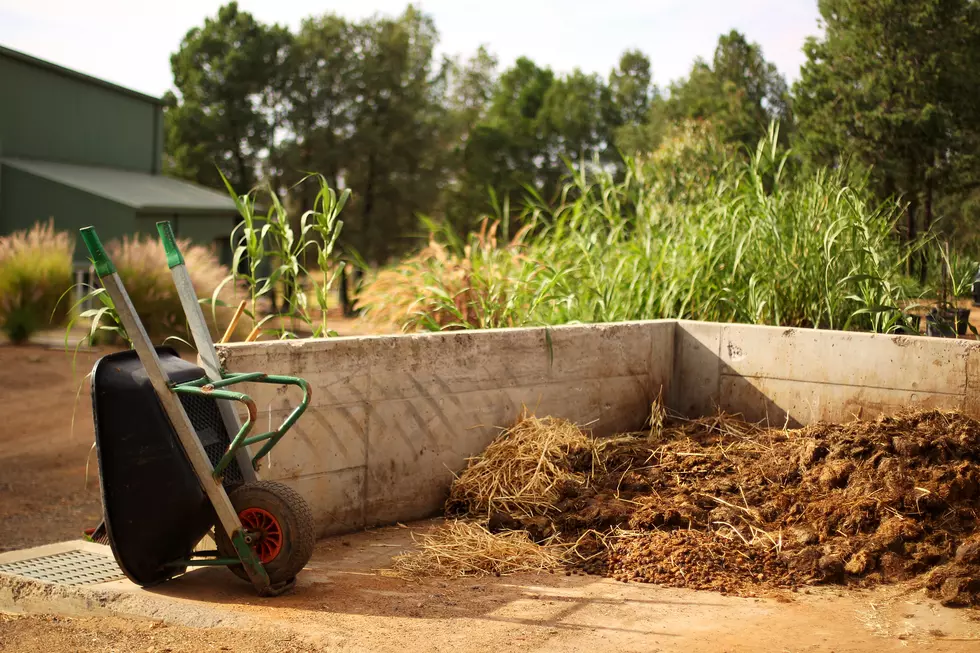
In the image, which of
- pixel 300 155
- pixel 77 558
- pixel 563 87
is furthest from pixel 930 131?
pixel 563 87

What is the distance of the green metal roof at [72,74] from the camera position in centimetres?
1723

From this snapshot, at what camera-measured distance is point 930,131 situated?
1257cm

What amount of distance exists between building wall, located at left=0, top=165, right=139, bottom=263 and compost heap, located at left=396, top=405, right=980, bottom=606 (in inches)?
523

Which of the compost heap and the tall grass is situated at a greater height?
the tall grass

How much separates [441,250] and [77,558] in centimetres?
395

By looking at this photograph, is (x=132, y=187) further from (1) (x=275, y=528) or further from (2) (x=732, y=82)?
(2) (x=732, y=82)

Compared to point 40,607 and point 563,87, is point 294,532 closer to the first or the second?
point 40,607

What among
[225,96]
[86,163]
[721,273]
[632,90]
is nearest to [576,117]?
[632,90]

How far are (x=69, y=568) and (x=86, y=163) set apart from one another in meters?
17.2

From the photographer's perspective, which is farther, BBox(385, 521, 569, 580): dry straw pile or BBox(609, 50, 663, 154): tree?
BBox(609, 50, 663, 154): tree

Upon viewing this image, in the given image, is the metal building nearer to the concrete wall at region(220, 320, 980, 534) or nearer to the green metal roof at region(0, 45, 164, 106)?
the green metal roof at region(0, 45, 164, 106)

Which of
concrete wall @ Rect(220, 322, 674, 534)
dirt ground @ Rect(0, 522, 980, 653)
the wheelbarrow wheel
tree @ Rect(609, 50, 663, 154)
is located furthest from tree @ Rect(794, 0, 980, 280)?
tree @ Rect(609, 50, 663, 154)

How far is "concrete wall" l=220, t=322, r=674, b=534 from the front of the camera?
184 inches

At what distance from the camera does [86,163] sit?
1962cm
